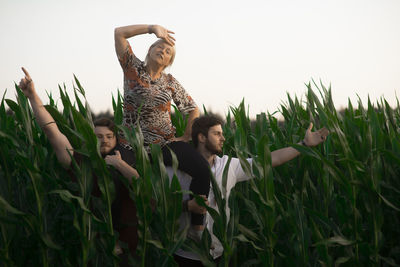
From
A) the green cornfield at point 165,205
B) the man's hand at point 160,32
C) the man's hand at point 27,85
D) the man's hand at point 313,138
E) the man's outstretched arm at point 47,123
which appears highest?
the man's hand at point 160,32

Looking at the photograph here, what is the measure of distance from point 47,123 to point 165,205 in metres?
0.72

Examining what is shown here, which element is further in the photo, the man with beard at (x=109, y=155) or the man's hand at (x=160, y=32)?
the man's hand at (x=160, y=32)

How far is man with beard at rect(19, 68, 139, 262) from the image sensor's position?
2.08m

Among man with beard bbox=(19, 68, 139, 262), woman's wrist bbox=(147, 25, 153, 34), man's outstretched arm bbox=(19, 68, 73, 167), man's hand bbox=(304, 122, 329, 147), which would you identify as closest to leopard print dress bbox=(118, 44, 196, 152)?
woman's wrist bbox=(147, 25, 153, 34)

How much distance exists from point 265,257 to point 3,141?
1.54m

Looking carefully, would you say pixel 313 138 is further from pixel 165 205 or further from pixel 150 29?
pixel 150 29

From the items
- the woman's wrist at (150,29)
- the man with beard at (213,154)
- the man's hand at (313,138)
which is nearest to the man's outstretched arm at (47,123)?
the man with beard at (213,154)

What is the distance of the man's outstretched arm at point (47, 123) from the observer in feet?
6.72

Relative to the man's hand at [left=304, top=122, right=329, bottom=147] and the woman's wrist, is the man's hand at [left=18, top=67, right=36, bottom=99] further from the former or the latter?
the man's hand at [left=304, top=122, right=329, bottom=147]

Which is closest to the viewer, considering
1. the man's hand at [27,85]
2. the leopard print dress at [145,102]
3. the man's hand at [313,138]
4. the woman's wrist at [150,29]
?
the man's hand at [27,85]

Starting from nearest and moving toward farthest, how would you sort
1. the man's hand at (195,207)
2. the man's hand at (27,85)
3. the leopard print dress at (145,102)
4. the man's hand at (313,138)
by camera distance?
the man's hand at (27,85)
the man's hand at (195,207)
the man's hand at (313,138)
the leopard print dress at (145,102)

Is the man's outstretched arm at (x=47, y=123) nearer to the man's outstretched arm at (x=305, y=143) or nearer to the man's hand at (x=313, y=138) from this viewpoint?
the man's outstretched arm at (x=305, y=143)

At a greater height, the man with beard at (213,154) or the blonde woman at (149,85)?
the blonde woman at (149,85)

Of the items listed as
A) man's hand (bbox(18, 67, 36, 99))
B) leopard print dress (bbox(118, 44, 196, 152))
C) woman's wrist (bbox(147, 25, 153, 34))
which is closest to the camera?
man's hand (bbox(18, 67, 36, 99))
